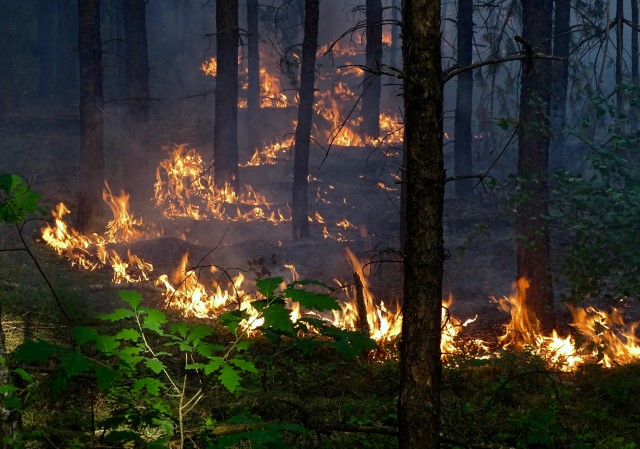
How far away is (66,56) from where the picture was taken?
32.9m

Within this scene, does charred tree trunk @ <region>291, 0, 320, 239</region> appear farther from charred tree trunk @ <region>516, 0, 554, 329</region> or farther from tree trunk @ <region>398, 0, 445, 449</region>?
tree trunk @ <region>398, 0, 445, 449</region>

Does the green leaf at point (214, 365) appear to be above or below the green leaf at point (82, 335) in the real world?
below

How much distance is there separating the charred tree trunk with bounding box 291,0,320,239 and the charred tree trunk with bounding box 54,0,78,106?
68.2 ft

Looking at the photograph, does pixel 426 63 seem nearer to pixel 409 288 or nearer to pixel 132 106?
Result: pixel 409 288

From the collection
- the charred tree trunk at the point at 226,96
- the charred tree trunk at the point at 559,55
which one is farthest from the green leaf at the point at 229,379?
the charred tree trunk at the point at 559,55

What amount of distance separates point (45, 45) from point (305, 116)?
23.0 metres

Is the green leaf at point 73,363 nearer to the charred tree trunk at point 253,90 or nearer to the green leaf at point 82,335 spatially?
the green leaf at point 82,335

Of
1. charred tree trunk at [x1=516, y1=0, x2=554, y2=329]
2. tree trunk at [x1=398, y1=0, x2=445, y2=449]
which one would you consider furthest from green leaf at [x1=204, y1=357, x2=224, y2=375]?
charred tree trunk at [x1=516, y1=0, x2=554, y2=329]

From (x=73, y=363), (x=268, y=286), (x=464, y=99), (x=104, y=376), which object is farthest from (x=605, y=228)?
(x=464, y=99)

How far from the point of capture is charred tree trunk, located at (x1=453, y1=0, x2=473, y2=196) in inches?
830

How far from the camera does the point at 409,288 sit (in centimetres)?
352

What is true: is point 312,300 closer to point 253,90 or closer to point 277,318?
point 277,318

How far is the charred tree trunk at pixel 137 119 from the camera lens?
59.0 feet

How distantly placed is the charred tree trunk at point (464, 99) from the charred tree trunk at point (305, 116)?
6.83m
